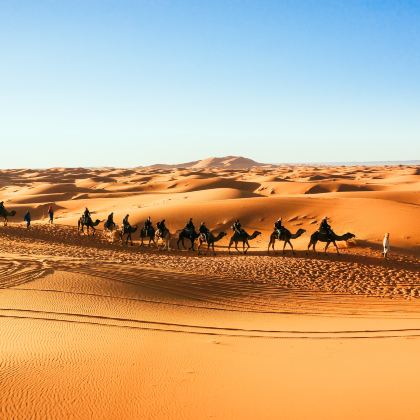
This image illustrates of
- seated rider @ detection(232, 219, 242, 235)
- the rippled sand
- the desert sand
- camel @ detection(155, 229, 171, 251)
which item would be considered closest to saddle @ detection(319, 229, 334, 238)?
the desert sand

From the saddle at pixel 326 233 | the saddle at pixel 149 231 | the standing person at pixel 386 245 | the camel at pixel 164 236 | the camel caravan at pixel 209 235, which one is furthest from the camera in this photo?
the saddle at pixel 149 231

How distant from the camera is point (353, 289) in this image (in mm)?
16406

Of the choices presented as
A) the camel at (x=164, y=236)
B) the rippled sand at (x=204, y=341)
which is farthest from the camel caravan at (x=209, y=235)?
the rippled sand at (x=204, y=341)

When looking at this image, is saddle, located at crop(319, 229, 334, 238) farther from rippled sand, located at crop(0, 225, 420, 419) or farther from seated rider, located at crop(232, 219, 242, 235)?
seated rider, located at crop(232, 219, 242, 235)

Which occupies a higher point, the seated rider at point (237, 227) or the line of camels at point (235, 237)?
the seated rider at point (237, 227)

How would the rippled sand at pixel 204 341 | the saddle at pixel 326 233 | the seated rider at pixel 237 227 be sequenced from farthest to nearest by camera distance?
the seated rider at pixel 237 227 → the saddle at pixel 326 233 → the rippled sand at pixel 204 341

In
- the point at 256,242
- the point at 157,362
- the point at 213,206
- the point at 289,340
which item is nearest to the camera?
the point at 157,362

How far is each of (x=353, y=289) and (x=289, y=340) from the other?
696cm

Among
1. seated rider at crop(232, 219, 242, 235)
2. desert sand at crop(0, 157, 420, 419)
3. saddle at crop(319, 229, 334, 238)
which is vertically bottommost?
desert sand at crop(0, 157, 420, 419)

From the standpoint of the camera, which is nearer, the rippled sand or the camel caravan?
the rippled sand

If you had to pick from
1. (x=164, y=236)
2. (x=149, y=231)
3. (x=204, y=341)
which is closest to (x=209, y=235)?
(x=164, y=236)

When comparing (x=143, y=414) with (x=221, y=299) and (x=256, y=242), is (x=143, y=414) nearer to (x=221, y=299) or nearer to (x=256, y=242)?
(x=221, y=299)

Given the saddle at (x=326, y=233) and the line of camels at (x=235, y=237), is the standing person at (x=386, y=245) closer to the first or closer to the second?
the line of camels at (x=235, y=237)

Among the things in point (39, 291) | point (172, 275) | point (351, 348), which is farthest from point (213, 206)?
point (351, 348)
